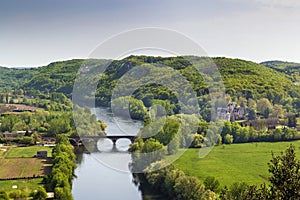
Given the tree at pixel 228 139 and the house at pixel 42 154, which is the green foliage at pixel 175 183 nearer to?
the house at pixel 42 154

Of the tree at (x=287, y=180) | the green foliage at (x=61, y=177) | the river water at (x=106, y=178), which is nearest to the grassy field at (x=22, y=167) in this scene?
the green foliage at (x=61, y=177)

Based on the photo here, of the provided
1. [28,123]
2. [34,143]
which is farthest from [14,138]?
[28,123]

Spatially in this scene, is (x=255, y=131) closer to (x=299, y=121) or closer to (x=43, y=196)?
(x=299, y=121)

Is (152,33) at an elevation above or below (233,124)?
above

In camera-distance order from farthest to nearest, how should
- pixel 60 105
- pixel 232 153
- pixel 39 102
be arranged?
pixel 39 102 → pixel 60 105 → pixel 232 153

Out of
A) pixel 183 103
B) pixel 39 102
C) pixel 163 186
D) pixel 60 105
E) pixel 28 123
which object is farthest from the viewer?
pixel 39 102

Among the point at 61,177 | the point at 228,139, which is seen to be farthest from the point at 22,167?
the point at 228,139

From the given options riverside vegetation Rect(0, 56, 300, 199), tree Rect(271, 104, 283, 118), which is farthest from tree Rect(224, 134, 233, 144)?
tree Rect(271, 104, 283, 118)

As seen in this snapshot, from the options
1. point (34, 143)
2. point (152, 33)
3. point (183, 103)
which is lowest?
point (34, 143)
